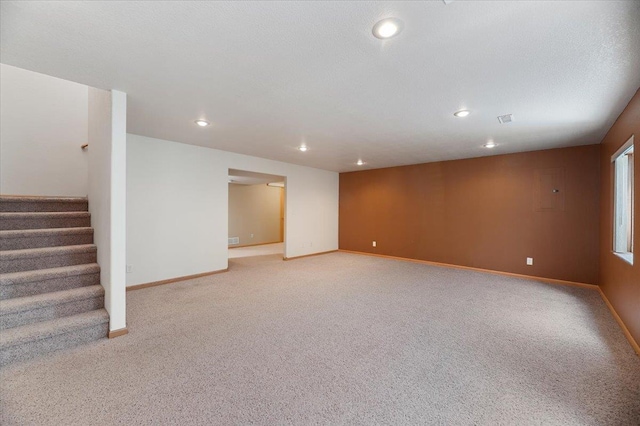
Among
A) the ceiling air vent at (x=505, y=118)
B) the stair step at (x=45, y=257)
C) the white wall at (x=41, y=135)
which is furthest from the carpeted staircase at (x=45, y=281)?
the ceiling air vent at (x=505, y=118)

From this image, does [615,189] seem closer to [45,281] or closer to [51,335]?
[51,335]

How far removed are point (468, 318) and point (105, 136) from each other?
14.4ft

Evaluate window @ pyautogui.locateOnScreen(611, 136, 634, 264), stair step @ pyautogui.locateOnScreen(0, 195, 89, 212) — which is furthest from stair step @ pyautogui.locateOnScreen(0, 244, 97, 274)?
window @ pyautogui.locateOnScreen(611, 136, 634, 264)

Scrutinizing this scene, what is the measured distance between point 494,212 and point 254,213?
22.9ft

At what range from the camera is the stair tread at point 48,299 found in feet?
7.55

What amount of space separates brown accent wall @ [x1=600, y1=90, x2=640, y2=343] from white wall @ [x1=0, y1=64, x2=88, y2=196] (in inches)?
286

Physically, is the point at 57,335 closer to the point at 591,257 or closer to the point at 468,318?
the point at 468,318

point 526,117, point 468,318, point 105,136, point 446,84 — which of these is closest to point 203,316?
point 105,136

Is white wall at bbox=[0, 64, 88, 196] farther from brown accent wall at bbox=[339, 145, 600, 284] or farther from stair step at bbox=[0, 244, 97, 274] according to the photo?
brown accent wall at bbox=[339, 145, 600, 284]

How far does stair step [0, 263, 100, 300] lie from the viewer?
2.45m

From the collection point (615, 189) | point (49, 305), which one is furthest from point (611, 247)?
point (49, 305)

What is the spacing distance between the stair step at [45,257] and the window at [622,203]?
6.01m

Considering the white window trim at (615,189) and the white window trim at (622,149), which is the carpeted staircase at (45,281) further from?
the white window trim at (622,149)

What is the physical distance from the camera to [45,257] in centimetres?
277
